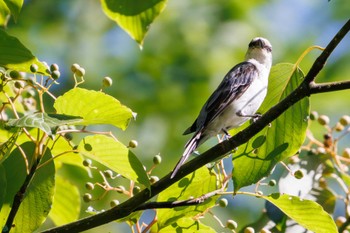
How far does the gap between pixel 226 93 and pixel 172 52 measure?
11.6 feet

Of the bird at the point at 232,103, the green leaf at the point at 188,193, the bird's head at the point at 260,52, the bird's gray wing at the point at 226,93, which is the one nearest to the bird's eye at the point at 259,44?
the bird's head at the point at 260,52

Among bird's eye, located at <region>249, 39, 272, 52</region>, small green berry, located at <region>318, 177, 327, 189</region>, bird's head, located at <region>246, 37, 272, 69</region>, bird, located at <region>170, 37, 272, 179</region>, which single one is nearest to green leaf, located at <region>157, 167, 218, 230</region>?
bird, located at <region>170, 37, 272, 179</region>

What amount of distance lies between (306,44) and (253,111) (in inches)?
164

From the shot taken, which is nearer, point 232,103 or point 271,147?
point 271,147

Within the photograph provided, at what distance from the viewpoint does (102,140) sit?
2445 mm

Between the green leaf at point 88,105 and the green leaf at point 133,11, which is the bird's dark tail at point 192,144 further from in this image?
the green leaf at point 133,11

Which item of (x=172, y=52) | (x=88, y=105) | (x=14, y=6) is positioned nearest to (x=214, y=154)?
(x=88, y=105)

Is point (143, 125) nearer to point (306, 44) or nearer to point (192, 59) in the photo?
point (192, 59)

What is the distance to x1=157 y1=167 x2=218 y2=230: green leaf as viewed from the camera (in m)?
2.65

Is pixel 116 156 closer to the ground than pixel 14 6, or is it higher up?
closer to the ground

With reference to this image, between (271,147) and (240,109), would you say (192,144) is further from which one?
(271,147)

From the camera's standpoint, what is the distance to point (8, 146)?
2475 mm

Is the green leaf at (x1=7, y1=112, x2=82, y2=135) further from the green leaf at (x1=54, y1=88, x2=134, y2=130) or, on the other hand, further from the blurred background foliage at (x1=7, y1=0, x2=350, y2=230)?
the blurred background foliage at (x1=7, y1=0, x2=350, y2=230)

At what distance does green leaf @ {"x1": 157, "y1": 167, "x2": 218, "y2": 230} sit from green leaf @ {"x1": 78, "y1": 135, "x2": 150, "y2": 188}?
1.13 feet
